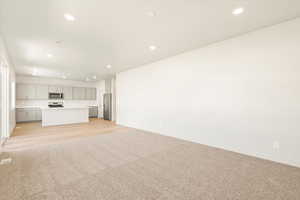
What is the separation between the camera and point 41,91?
7840mm

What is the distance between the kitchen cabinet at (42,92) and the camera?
25.4ft

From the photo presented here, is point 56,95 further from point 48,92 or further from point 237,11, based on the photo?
point 237,11

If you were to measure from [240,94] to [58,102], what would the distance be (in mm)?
9856

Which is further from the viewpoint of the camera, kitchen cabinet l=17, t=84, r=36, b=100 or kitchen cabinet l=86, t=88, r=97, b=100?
kitchen cabinet l=86, t=88, r=97, b=100

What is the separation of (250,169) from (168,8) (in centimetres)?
311

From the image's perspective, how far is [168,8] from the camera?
7.04 feet

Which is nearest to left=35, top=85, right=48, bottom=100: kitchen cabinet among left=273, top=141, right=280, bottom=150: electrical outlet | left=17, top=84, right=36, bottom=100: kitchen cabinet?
left=17, top=84, right=36, bottom=100: kitchen cabinet

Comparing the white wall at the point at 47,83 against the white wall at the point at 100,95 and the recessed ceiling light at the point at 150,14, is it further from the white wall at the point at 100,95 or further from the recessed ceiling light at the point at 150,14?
the recessed ceiling light at the point at 150,14

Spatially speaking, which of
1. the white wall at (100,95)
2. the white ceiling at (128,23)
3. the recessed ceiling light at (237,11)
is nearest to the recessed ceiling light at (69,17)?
the white ceiling at (128,23)

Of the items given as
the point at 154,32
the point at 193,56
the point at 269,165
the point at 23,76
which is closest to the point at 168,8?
the point at 154,32

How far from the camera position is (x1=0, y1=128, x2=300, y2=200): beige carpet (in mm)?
1675

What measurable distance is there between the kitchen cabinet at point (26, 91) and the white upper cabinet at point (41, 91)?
174 millimetres

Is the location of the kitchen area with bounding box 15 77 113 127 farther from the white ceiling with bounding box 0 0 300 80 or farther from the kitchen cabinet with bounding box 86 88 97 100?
the white ceiling with bounding box 0 0 300 80

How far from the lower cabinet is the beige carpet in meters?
5.73
